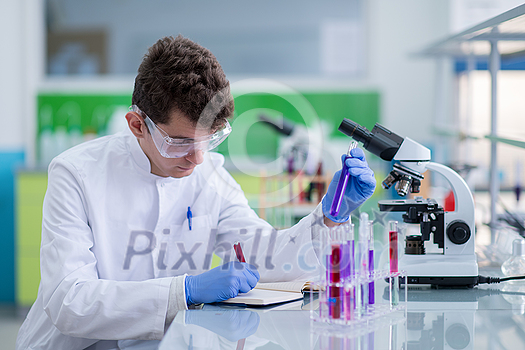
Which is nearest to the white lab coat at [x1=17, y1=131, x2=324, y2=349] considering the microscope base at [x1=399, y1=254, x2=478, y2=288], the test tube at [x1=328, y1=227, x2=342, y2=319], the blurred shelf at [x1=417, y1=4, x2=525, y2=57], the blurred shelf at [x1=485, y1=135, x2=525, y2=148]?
the microscope base at [x1=399, y1=254, x2=478, y2=288]

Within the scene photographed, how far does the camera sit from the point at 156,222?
1.50 metres

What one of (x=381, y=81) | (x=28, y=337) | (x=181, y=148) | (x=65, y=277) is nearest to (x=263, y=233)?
(x=181, y=148)

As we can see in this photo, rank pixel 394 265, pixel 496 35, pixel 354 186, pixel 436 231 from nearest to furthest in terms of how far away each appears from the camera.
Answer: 1. pixel 394 265
2. pixel 354 186
3. pixel 436 231
4. pixel 496 35

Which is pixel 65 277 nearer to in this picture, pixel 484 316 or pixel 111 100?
pixel 484 316

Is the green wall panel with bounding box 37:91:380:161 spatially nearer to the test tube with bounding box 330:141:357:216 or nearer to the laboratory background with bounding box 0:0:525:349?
the laboratory background with bounding box 0:0:525:349

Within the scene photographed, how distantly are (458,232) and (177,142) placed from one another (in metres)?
0.78

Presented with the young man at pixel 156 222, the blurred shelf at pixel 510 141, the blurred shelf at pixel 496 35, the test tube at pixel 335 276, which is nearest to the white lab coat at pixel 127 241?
the young man at pixel 156 222

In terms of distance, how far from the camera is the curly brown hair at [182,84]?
1.24 metres

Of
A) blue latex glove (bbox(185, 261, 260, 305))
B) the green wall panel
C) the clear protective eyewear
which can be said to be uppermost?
the green wall panel

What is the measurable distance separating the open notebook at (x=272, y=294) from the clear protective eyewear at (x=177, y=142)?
385mm

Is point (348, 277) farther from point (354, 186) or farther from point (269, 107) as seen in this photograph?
point (269, 107)

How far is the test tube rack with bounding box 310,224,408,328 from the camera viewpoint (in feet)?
3.39

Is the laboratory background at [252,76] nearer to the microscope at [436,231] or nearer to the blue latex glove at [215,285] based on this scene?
the microscope at [436,231]

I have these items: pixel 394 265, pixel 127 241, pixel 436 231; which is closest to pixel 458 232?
pixel 436 231
